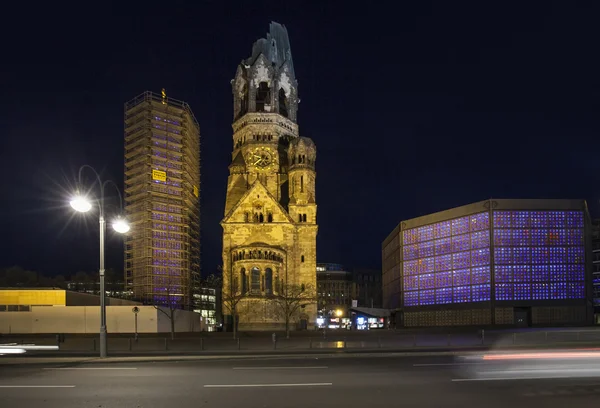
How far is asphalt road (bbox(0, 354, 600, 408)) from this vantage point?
13727 mm

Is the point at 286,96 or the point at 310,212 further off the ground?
the point at 286,96

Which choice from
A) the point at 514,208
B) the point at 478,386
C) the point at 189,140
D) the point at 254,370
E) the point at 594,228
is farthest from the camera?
the point at 594,228

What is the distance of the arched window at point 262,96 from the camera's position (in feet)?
316

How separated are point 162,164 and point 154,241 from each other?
411 inches

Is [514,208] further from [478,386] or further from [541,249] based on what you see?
[478,386]

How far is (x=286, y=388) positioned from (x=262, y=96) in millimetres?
84793

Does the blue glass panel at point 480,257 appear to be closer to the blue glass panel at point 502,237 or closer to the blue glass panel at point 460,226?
the blue glass panel at point 502,237

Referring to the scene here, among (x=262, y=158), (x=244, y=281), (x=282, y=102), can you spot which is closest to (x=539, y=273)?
(x=244, y=281)

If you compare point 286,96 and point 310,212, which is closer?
point 310,212

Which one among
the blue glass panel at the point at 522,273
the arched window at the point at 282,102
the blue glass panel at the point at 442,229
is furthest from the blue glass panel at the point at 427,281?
the arched window at the point at 282,102

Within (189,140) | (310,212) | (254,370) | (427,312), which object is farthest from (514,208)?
(254,370)

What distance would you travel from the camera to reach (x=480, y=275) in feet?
288

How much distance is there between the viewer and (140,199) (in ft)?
291

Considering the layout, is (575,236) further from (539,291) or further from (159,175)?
(159,175)
